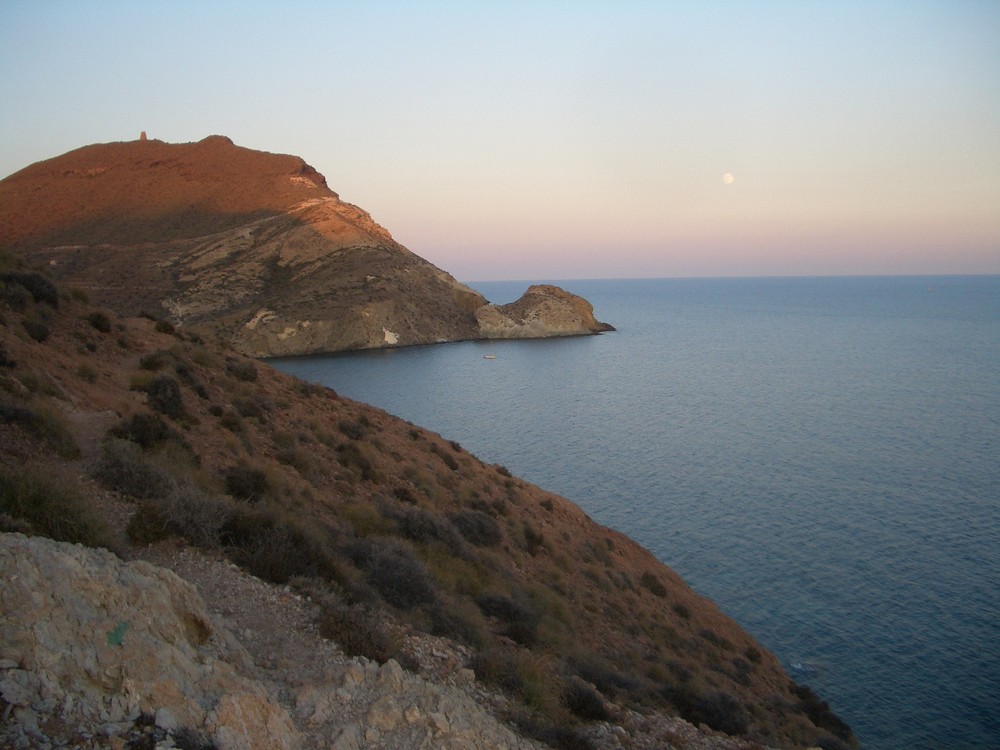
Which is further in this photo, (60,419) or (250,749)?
(60,419)

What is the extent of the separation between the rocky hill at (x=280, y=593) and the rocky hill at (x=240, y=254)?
198 feet

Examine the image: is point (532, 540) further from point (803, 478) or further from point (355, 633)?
point (803, 478)

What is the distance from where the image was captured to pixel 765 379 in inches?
2452

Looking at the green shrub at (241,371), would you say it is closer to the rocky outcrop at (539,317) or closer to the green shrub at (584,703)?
the green shrub at (584,703)

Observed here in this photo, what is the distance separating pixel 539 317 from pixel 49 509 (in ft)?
305

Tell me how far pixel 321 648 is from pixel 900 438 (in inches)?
1674

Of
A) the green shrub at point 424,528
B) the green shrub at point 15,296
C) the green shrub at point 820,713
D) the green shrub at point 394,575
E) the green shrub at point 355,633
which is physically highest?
the green shrub at point 15,296

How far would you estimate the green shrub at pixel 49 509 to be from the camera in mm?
6109

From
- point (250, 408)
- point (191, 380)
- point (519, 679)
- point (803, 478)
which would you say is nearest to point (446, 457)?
point (250, 408)

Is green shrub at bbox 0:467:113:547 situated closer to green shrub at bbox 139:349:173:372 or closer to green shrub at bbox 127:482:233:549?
green shrub at bbox 127:482:233:549

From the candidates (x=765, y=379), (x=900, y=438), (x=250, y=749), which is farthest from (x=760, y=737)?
(x=765, y=379)

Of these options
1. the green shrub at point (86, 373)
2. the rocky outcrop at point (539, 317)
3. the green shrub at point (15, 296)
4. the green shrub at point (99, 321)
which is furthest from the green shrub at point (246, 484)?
the rocky outcrop at point (539, 317)

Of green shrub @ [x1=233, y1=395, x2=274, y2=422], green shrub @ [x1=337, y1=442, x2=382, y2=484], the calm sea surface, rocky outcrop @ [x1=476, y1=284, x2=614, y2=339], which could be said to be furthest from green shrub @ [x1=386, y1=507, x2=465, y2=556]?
rocky outcrop @ [x1=476, y1=284, x2=614, y2=339]

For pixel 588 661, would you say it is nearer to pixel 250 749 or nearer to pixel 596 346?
pixel 250 749
